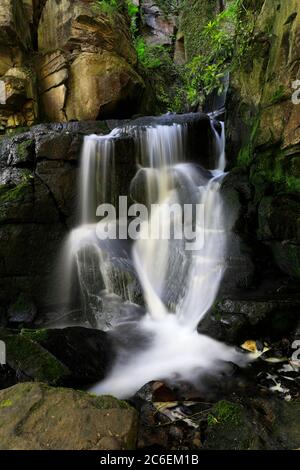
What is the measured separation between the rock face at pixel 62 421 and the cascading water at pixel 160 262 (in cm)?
143

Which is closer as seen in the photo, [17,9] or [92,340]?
[92,340]

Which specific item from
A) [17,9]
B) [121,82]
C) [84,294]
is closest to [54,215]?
[84,294]

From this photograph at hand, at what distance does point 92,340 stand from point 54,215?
3515mm

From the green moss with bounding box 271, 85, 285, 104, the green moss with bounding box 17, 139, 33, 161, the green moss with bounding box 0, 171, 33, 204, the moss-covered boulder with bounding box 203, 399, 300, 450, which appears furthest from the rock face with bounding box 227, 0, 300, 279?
the green moss with bounding box 17, 139, 33, 161

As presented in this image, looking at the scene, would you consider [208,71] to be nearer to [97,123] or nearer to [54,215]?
[97,123]

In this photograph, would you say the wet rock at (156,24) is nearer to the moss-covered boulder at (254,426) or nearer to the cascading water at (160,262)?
the cascading water at (160,262)

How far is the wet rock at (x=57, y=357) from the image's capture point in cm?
386

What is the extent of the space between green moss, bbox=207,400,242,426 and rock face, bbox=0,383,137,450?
2.87ft

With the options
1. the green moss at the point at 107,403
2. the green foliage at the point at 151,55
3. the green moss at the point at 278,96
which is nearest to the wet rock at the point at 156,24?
the green foliage at the point at 151,55

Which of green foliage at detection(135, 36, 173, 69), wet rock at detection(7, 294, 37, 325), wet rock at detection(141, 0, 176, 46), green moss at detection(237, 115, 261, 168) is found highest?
wet rock at detection(141, 0, 176, 46)

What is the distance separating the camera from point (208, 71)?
6.69m

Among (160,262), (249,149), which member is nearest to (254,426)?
(160,262)

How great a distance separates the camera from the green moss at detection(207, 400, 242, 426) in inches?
114

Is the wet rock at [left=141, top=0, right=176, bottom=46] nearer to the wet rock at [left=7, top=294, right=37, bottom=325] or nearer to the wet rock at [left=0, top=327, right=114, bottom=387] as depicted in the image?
the wet rock at [left=7, top=294, right=37, bottom=325]
